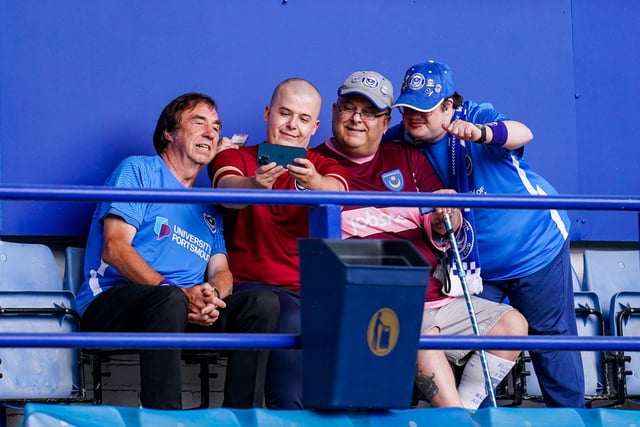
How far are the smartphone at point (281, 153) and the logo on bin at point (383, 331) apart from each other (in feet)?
3.77

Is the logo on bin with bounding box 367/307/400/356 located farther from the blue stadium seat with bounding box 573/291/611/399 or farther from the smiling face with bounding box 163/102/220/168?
the blue stadium seat with bounding box 573/291/611/399

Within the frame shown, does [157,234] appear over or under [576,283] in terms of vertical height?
over

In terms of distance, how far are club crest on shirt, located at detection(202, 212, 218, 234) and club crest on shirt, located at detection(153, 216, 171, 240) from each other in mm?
147

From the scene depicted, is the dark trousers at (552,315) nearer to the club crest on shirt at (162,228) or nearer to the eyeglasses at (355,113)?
the eyeglasses at (355,113)

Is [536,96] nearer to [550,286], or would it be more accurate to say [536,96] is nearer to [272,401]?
[550,286]

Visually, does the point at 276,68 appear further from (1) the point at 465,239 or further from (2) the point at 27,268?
(2) the point at 27,268

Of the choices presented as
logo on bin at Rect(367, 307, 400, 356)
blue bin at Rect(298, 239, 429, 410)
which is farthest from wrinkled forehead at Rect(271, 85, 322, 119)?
logo on bin at Rect(367, 307, 400, 356)

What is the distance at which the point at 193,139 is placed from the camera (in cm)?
400

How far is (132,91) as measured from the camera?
14.4 feet

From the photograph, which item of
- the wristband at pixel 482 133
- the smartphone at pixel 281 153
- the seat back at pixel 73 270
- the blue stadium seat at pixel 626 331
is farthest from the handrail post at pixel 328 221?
the blue stadium seat at pixel 626 331

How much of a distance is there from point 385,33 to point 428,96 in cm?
77

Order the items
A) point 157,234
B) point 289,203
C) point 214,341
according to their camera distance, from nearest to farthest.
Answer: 1. point 214,341
2. point 289,203
3. point 157,234

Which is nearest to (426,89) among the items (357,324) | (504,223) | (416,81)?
(416,81)

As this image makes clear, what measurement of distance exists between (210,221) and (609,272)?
164 centimetres
